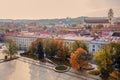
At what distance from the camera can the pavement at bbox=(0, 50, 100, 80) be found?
3294cm

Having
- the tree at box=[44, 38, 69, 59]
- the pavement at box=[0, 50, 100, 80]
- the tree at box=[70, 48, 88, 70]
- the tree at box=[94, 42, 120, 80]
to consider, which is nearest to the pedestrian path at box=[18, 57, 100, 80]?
the pavement at box=[0, 50, 100, 80]

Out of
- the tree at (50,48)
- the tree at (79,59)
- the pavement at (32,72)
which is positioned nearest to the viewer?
the pavement at (32,72)

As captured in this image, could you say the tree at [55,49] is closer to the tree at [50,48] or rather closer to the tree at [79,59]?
the tree at [50,48]

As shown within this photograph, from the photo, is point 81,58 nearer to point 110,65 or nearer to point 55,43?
point 110,65

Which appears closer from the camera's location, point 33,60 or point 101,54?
point 101,54

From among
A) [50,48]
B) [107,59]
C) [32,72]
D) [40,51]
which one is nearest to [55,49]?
[50,48]

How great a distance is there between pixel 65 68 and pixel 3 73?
10610 millimetres

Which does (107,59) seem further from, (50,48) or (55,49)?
(50,48)

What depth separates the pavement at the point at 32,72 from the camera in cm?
3294

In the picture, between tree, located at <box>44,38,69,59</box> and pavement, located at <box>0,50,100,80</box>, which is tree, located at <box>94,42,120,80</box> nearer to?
pavement, located at <box>0,50,100,80</box>

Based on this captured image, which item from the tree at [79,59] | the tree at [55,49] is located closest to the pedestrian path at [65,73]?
the tree at [79,59]

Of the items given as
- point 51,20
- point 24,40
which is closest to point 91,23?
point 24,40

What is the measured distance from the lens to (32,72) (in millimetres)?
36062

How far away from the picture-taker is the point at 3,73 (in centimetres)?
3591
